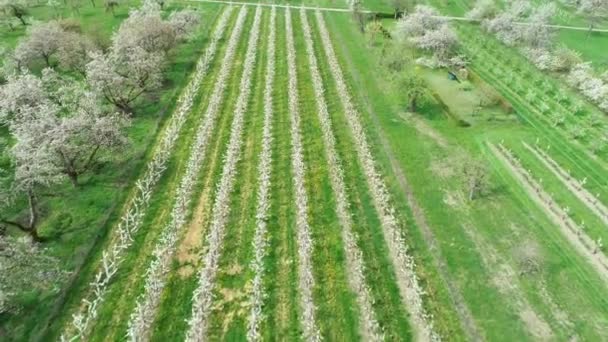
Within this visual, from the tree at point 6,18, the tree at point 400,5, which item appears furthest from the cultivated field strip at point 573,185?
the tree at point 6,18

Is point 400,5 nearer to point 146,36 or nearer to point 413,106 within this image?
point 413,106

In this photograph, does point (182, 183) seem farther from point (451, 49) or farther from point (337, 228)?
point (451, 49)

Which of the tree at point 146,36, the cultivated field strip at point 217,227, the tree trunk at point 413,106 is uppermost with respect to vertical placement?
the tree at point 146,36

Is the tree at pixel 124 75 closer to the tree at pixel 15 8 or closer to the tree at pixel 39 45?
the tree at pixel 39 45

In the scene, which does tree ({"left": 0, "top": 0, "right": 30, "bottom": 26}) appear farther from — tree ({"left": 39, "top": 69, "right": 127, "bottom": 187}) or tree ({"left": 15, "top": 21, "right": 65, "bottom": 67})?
tree ({"left": 39, "top": 69, "right": 127, "bottom": 187})

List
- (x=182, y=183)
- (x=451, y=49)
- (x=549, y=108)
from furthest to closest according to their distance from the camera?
(x=451, y=49) < (x=549, y=108) < (x=182, y=183)

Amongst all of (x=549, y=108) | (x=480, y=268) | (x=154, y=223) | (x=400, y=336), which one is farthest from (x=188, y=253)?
(x=549, y=108)
